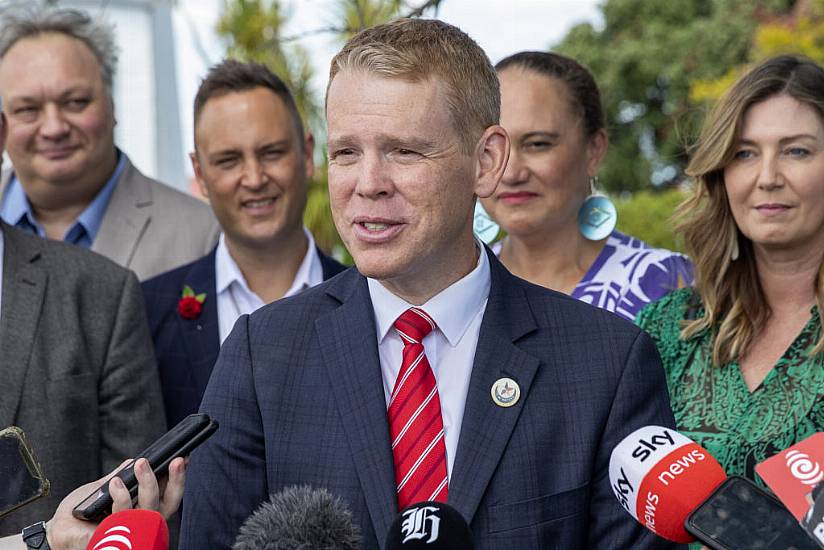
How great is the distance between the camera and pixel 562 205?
4398 millimetres

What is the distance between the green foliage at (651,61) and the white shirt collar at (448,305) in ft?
56.1

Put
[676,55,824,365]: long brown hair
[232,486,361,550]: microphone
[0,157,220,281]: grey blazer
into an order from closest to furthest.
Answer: [232,486,361,550]: microphone → [676,55,824,365]: long brown hair → [0,157,220,281]: grey blazer

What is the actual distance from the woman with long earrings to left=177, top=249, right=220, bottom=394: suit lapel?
121 centimetres

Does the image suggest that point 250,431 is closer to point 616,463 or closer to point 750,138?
point 616,463

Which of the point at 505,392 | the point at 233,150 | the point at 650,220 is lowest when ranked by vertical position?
the point at 650,220

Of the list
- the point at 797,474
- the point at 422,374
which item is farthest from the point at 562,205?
the point at 797,474

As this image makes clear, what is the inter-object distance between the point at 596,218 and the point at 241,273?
1.53 metres

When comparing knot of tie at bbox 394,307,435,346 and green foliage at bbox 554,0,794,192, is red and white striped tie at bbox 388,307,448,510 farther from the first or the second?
green foliage at bbox 554,0,794,192

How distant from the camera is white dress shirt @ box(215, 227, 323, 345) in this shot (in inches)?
178

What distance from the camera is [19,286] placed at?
3.67m

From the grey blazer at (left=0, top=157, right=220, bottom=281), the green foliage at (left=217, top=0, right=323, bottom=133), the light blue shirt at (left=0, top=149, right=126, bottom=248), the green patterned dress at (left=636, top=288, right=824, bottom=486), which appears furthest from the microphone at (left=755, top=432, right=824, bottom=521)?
the green foliage at (left=217, top=0, right=323, bottom=133)

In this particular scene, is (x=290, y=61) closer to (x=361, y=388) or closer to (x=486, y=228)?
(x=486, y=228)

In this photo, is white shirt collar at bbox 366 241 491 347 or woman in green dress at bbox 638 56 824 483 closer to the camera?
white shirt collar at bbox 366 241 491 347

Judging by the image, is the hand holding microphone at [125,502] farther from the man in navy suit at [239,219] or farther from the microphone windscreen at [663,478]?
the man in navy suit at [239,219]
